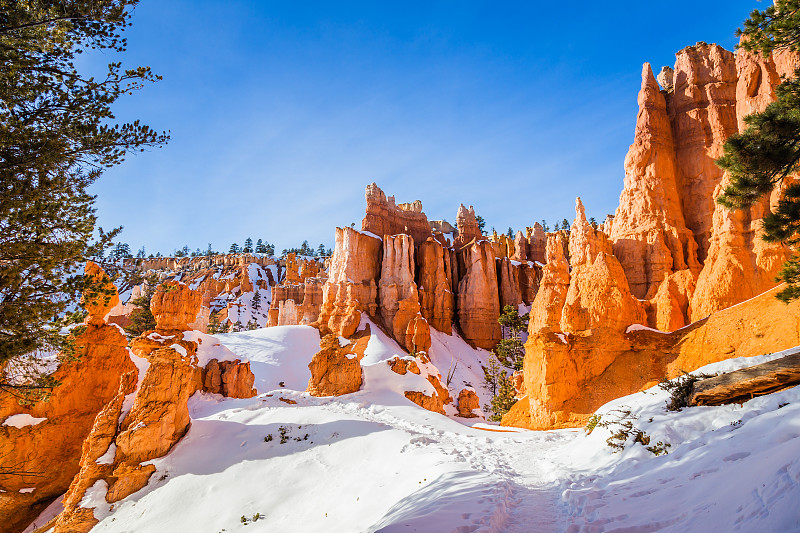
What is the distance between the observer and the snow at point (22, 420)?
48.0ft

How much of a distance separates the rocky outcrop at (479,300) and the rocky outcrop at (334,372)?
33633 millimetres

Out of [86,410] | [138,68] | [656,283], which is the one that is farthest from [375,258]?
→ [138,68]

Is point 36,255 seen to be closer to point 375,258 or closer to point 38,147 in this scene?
point 38,147

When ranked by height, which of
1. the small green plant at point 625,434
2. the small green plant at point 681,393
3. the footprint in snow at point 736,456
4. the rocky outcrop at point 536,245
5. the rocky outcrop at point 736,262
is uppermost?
the rocky outcrop at point 536,245

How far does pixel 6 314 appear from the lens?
584 cm

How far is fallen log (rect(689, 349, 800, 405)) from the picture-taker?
299 inches

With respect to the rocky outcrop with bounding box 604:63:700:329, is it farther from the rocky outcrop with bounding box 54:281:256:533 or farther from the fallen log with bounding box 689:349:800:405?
the rocky outcrop with bounding box 54:281:256:533

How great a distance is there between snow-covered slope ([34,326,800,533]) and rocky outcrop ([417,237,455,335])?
111ft

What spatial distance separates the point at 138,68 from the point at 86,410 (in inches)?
603

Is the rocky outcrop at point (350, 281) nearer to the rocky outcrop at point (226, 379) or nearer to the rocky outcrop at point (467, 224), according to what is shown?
the rocky outcrop at point (467, 224)

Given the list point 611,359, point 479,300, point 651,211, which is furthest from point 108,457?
point 479,300

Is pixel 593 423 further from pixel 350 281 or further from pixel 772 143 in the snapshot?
pixel 350 281

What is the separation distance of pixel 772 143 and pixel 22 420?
23953mm

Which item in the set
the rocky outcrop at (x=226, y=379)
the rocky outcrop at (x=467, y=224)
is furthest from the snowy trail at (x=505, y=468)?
the rocky outcrop at (x=467, y=224)
